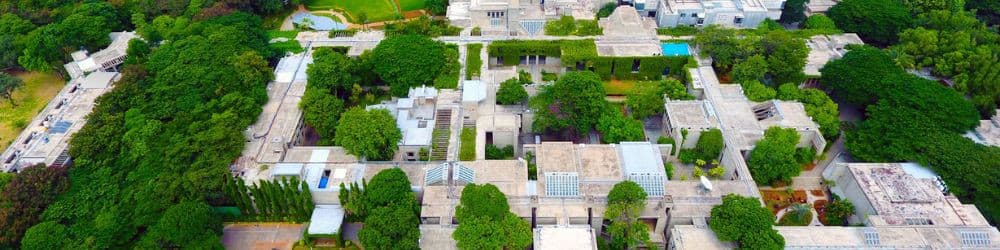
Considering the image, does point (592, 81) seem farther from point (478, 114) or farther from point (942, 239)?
point (942, 239)

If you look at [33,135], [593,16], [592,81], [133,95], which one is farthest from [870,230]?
[33,135]

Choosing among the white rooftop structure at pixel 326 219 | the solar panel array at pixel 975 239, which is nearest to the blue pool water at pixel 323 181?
the white rooftop structure at pixel 326 219

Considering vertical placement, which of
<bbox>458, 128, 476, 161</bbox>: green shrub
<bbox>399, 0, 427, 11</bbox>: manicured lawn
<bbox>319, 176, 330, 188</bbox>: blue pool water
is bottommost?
<bbox>319, 176, 330, 188</bbox>: blue pool water

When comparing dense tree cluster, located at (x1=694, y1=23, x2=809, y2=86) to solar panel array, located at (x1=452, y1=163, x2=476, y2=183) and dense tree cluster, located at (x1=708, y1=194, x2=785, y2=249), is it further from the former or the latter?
solar panel array, located at (x1=452, y1=163, x2=476, y2=183)

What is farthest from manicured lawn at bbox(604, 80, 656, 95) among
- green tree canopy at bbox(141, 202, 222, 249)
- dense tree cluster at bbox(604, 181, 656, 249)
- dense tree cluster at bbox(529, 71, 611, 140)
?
green tree canopy at bbox(141, 202, 222, 249)

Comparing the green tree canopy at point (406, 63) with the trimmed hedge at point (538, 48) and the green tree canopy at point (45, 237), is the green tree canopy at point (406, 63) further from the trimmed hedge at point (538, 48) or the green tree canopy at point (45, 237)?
the green tree canopy at point (45, 237)

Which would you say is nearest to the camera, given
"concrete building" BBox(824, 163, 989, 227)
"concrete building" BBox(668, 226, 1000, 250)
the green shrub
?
"concrete building" BBox(668, 226, 1000, 250)

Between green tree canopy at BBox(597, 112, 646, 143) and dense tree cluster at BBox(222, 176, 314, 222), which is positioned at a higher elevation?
green tree canopy at BBox(597, 112, 646, 143)

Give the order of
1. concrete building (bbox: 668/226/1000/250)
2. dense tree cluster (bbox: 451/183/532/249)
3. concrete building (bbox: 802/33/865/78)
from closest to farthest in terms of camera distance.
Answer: dense tree cluster (bbox: 451/183/532/249) < concrete building (bbox: 668/226/1000/250) < concrete building (bbox: 802/33/865/78)
